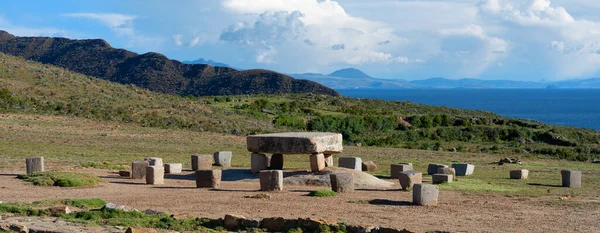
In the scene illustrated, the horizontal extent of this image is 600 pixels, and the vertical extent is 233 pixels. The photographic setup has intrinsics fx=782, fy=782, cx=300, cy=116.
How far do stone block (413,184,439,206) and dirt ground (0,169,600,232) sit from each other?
328 millimetres

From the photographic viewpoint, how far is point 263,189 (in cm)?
2484

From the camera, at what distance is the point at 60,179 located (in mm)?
25031

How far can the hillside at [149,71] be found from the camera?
123 meters

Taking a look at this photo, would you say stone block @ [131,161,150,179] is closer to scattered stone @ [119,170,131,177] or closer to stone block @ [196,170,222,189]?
scattered stone @ [119,170,131,177]

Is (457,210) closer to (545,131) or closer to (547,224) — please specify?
(547,224)

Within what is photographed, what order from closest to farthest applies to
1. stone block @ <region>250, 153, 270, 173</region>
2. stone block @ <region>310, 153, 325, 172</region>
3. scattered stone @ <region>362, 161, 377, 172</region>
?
1. stone block @ <region>310, 153, 325, 172</region>
2. stone block @ <region>250, 153, 270, 173</region>
3. scattered stone @ <region>362, 161, 377, 172</region>

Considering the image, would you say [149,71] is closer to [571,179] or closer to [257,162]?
[257,162]

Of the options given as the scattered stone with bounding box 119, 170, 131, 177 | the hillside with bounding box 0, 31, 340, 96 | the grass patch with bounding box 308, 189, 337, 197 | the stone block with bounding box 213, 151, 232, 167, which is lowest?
the grass patch with bounding box 308, 189, 337, 197

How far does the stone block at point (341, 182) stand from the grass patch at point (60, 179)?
307 inches

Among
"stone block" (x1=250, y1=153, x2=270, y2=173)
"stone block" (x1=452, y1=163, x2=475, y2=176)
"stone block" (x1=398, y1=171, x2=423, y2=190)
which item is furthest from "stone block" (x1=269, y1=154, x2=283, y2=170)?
"stone block" (x1=452, y1=163, x2=475, y2=176)

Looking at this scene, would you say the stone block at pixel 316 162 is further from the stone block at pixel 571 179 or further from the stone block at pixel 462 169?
the stone block at pixel 571 179

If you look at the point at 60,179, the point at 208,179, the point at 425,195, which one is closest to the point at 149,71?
the point at 60,179

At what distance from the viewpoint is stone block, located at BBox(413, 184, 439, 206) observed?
2169 centimetres

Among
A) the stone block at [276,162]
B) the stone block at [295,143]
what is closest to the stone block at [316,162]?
the stone block at [295,143]
